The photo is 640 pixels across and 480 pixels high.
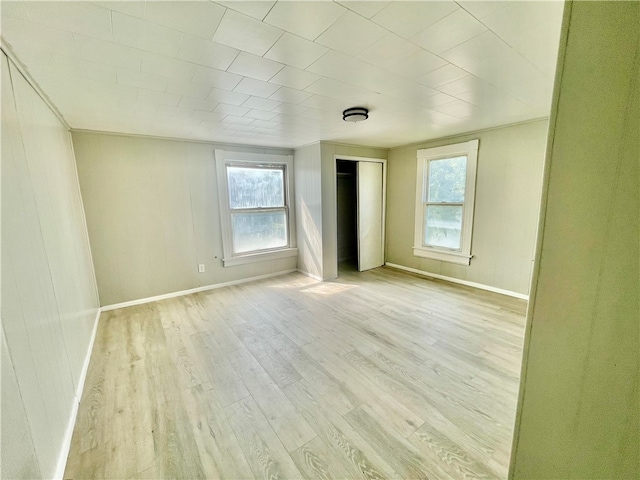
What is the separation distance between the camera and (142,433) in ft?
5.16

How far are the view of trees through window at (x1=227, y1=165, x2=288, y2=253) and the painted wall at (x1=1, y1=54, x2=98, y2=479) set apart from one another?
2096 millimetres

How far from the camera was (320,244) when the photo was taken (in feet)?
14.0

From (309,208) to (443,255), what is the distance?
233 cm

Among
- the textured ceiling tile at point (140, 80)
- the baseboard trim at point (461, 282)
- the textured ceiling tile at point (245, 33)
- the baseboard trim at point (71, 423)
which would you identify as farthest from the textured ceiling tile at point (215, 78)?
the baseboard trim at point (461, 282)

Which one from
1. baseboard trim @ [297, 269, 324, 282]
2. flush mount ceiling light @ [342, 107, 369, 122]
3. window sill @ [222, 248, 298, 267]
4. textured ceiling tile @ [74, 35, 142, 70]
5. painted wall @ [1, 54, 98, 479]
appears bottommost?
baseboard trim @ [297, 269, 324, 282]

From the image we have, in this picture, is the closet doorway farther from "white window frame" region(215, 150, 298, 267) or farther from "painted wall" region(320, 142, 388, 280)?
"white window frame" region(215, 150, 298, 267)

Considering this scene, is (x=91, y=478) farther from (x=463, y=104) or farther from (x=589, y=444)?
(x=463, y=104)

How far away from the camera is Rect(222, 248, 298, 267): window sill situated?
164 inches

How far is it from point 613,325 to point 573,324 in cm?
7

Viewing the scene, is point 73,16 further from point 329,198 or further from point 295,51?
point 329,198

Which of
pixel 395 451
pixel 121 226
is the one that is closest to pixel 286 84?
pixel 395 451

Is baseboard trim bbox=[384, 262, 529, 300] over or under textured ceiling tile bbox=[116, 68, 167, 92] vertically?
under

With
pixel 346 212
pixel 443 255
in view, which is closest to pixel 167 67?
pixel 443 255

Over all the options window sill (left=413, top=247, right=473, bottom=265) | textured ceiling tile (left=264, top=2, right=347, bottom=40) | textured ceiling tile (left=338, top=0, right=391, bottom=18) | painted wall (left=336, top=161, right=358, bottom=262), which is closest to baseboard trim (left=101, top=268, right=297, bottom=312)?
painted wall (left=336, top=161, right=358, bottom=262)
